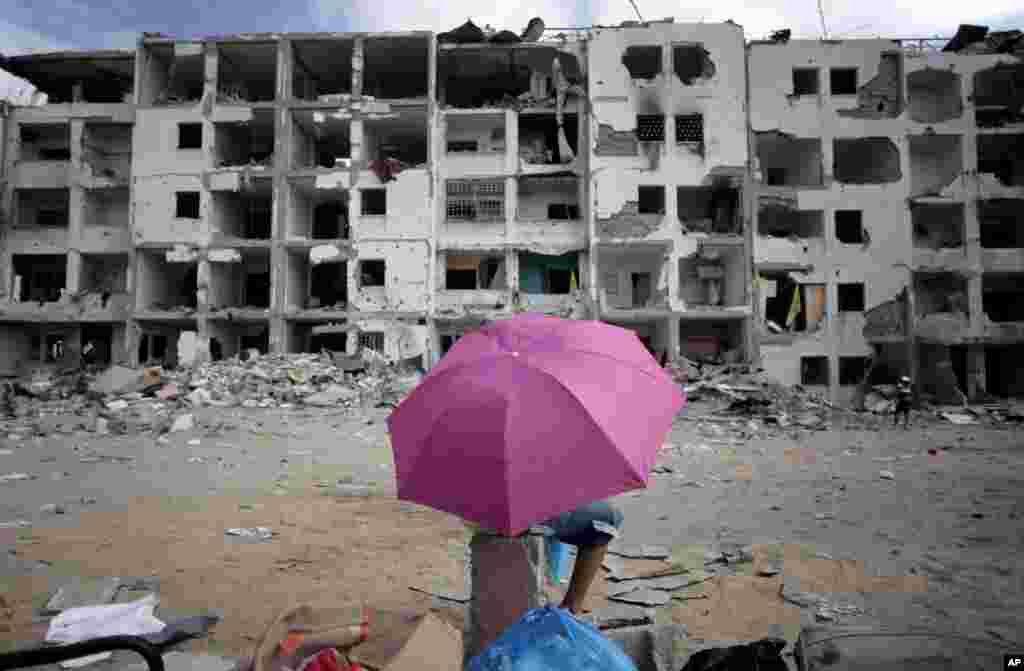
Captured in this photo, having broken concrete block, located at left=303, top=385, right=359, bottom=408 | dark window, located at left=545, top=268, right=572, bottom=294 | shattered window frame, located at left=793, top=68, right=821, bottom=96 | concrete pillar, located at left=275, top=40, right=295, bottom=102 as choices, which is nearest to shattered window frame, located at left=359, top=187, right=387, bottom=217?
concrete pillar, located at left=275, top=40, right=295, bottom=102

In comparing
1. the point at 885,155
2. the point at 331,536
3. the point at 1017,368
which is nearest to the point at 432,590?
the point at 331,536

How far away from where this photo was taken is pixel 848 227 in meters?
25.4

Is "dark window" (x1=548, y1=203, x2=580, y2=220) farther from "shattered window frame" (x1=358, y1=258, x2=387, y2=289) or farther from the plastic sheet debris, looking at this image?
the plastic sheet debris

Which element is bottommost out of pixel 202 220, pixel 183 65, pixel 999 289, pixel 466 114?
pixel 999 289

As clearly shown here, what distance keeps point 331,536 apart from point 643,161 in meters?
22.2

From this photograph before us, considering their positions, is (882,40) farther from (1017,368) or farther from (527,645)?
(527,645)

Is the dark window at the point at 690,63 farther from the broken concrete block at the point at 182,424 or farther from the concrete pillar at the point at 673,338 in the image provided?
the broken concrete block at the point at 182,424

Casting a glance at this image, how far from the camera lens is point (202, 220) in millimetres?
24422

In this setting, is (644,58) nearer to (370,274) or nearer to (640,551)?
(370,274)

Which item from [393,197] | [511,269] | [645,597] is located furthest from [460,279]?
[645,597]

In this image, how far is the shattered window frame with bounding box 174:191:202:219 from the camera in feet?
81.4

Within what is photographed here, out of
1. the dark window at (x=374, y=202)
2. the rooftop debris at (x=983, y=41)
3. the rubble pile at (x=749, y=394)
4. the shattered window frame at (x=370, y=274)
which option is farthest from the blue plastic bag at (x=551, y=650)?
the rooftop debris at (x=983, y=41)

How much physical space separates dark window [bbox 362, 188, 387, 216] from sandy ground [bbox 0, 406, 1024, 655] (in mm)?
15356

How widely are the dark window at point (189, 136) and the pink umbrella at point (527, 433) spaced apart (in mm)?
27682
